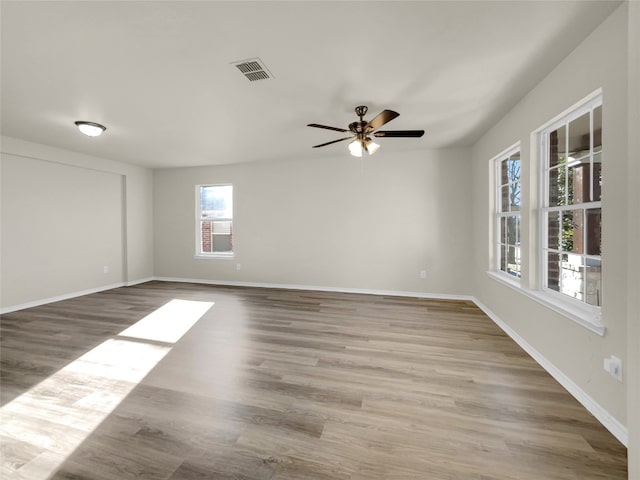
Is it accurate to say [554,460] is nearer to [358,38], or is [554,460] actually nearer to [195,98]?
[358,38]

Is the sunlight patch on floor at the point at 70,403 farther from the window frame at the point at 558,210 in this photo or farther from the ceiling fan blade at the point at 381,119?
the window frame at the point at 558,210

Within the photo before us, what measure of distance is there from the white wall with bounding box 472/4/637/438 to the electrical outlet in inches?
1.4

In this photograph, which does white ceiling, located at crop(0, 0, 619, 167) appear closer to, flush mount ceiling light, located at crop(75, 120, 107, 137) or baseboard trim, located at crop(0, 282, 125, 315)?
flush mount ceiling light, located at crop(75, 120, 107, 137)

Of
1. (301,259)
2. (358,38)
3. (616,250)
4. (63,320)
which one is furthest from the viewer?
(301,259)

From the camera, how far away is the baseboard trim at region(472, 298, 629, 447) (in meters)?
1.60

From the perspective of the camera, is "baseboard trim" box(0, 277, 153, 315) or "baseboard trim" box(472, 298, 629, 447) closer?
"baseboard trim" box(472, 298, 629, 447)

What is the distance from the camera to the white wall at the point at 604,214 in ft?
5.27

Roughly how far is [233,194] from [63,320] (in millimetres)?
3392

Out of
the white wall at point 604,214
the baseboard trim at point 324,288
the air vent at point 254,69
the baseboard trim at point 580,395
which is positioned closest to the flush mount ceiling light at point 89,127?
the air vent at point 254,69

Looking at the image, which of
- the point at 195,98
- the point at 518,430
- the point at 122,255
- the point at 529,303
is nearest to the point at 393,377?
the point at 518,430

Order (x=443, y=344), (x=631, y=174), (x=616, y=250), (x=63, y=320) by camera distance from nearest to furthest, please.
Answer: (x=631, y=174), (x=616, y=250), (x=443, y=344), (x=63, y=320)

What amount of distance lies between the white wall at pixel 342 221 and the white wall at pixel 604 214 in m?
1.83

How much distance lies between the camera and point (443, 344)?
293cm

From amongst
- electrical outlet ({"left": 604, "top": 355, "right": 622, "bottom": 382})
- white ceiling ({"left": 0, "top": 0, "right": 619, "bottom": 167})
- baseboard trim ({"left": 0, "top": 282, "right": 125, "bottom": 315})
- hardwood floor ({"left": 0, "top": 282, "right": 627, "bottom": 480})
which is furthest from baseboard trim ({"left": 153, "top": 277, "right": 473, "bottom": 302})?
electrical outlet ({"left": 604, "top": 355, "right": 622, "bottom": 382})
